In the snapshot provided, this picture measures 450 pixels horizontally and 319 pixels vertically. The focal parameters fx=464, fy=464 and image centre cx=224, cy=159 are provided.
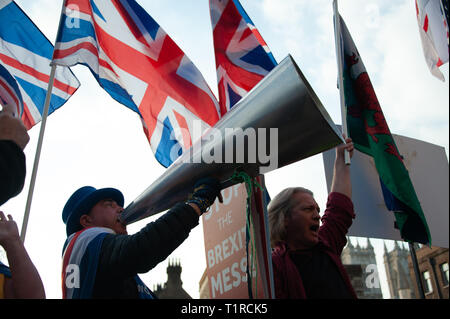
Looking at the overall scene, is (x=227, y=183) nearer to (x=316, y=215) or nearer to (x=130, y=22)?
(x=316, y=215)

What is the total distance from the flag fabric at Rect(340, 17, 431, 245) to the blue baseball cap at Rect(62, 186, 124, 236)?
266 cm

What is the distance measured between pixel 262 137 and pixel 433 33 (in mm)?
Result: 3833

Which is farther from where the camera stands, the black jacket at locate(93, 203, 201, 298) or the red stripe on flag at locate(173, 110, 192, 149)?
the red stripe on flag at locate(173, 110, 192, 149)

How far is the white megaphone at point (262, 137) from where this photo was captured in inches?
67.4

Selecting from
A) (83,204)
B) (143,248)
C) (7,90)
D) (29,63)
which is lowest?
(143,248)

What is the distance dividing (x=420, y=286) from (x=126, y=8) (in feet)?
12.5

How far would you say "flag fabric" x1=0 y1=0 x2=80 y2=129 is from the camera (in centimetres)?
433

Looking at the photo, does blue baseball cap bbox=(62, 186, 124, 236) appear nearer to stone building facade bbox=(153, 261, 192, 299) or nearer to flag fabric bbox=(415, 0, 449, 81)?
flag fabric bbox=(415, 0, 449, 81)

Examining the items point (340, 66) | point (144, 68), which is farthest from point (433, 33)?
point (144, 68)

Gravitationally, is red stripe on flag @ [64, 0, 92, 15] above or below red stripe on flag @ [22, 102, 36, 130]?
above

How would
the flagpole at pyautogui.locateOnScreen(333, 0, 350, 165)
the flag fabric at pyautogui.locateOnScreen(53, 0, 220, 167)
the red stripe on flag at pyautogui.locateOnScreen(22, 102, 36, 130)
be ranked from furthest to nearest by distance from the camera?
the red stripe on flag at pyautogui.locateOnScreen(22, 102, 36, 130) < the flag fabric at pyautogui.locateOnScreen(53, 0, 220, 167) < the flagpole at pyautogui.locateOnScreen(333, 0, 350, 165)

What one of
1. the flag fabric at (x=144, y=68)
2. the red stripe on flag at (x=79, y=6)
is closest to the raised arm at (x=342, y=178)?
the flag fabric at (x=144, y=68)

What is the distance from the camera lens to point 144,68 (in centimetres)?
445

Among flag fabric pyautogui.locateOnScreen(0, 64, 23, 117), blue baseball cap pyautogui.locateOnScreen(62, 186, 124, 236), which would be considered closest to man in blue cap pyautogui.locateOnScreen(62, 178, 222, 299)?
blue baseball cap pyautogui.locateOnScreen(62, 186, 124, 236)
